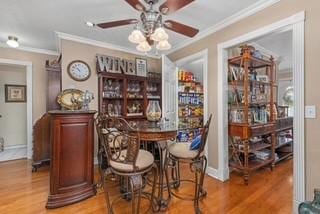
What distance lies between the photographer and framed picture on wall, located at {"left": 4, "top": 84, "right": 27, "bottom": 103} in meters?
5.17

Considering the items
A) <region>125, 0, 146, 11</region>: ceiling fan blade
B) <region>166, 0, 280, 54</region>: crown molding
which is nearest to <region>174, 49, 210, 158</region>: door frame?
<region>166, 0, 280, 54</region>: crown molding

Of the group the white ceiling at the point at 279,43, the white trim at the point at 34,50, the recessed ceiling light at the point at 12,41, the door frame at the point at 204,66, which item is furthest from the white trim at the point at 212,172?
the white trim at the point at 34,50

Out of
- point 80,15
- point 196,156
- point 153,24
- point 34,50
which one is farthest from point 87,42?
point 196,156

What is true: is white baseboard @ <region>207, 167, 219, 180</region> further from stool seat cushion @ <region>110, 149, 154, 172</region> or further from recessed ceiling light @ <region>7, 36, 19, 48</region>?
recessed ceiling light @ <region>7, 36, 19, 48</region>

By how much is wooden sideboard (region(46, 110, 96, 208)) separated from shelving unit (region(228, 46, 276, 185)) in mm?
2188

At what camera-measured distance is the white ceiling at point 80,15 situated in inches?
96.7

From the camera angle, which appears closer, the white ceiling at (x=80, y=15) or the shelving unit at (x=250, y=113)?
the white ceiling at (x=80, y=15)

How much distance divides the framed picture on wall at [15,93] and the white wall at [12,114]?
0.08 meters

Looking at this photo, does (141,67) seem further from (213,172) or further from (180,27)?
(213,172)

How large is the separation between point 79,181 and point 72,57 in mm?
2275

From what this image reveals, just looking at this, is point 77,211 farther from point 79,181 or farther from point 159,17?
point 159,17

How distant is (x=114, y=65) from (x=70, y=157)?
7.04ft

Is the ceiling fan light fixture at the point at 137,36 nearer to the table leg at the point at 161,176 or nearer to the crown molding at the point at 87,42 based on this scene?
the table leg at the point at 161,176

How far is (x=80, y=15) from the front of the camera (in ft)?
9.13
